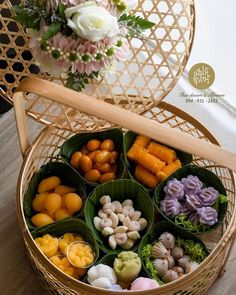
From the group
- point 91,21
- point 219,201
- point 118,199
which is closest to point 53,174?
point 118,199

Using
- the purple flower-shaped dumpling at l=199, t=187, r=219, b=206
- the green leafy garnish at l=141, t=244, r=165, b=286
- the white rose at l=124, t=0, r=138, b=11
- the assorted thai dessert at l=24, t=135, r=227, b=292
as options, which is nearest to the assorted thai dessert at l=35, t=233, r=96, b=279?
the assorted thai dessert at l=24, t=135, r=227, b=292

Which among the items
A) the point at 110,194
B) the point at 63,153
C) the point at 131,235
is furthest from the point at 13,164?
the point at 131,235

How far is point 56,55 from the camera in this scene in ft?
3.34

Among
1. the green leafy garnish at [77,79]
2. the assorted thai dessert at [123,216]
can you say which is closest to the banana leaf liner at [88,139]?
the assorted thai dessert at [123,216]

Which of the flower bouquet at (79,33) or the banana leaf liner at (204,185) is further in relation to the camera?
the banana leaf liner at (204,185)

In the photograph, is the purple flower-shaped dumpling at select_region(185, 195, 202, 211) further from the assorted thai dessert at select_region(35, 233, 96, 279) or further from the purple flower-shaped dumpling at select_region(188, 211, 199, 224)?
the assorted thai dessert at select_region(35, 233, 96, 279)

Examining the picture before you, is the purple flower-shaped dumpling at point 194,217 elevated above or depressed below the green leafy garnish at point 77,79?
below

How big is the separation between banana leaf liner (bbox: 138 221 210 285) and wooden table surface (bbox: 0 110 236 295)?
143mm

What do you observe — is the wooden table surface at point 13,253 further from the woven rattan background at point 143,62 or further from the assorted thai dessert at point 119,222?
the woven rattan background at point 143,62

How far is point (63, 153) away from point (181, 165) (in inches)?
13.2

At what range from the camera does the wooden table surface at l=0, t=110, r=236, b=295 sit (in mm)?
1341

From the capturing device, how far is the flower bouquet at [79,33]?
97cm

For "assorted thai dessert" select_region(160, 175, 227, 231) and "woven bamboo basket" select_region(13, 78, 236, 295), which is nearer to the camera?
"woven bamboo basket" select_region(13, 78, 236, 295)

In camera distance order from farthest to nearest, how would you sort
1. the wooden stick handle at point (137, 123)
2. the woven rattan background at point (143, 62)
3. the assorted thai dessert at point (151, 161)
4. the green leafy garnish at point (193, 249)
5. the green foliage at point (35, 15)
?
the assorted thai dessert at point (151, 161) → the green leafy garnish at point (193, 249) → the woven rattan background at point (143, 62) → the green foliage at point (35, 15) → the wooden stick handle at point (137, 123)
